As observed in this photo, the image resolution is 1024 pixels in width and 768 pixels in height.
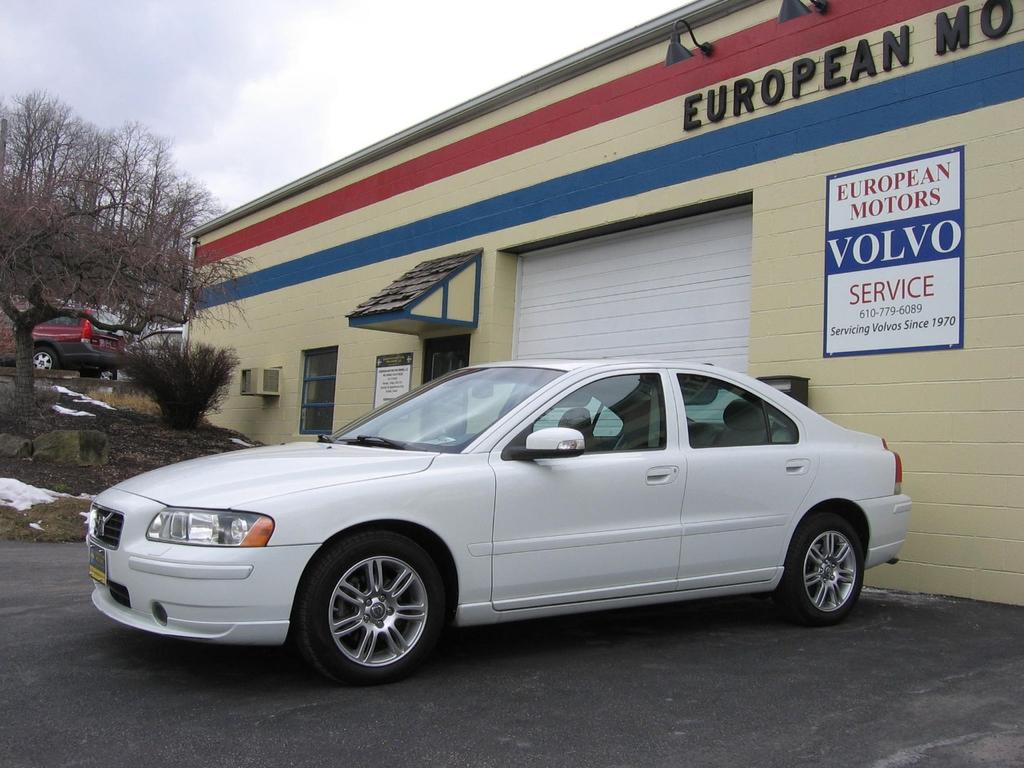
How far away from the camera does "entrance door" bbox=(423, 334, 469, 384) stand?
481 inches

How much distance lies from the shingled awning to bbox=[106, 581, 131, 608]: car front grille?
23.6 feet

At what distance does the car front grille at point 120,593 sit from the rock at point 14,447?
8.12 m

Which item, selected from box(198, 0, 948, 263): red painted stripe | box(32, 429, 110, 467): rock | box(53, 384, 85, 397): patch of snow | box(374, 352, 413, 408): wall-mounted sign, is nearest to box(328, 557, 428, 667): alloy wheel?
box(198, 0, 948, 263): red painted stripe

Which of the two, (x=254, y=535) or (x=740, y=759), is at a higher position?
(x=254, y=535)

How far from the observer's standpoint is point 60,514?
928 cm

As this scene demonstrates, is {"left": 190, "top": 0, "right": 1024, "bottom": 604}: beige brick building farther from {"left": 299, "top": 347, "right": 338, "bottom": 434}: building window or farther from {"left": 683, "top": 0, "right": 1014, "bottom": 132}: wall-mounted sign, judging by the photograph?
{"left": 299, "top": 347, "right": 338, "bottom": 434}: building window

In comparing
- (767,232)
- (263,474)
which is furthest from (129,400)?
(263,474)

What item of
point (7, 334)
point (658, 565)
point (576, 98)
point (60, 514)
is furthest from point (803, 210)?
point (7, 334)

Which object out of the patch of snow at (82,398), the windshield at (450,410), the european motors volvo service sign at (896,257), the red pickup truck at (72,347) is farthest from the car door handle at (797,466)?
the red pickup truck at (72,347)

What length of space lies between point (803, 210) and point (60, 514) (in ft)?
25.5

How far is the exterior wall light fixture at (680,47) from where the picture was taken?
9359 mm

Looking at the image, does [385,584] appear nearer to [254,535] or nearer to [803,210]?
[254,535]

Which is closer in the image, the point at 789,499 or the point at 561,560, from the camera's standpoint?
the point at 561,560

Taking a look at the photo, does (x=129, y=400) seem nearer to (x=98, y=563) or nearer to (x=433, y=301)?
(x=433, y=301)
